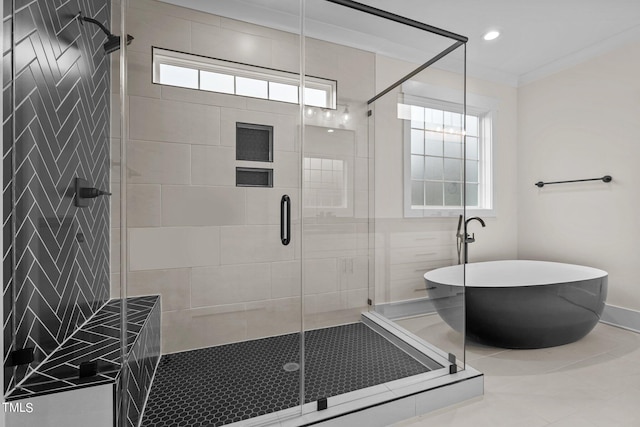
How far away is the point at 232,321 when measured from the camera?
1.80 metres

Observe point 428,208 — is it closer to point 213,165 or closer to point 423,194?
Answer: point 423,194

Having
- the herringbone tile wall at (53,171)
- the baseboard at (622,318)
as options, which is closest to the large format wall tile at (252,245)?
the herringbone tile wall at (53,171)

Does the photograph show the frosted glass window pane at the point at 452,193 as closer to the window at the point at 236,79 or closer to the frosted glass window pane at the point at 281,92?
the window at the point at 236,79

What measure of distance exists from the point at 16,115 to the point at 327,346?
1570 millimetres

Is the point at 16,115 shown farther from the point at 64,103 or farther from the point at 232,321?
the point at 232,321

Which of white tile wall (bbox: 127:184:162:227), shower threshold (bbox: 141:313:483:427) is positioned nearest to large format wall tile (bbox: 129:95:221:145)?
white tile wall (bbox: 127:184:162:227)

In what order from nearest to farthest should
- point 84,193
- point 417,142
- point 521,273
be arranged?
point 84,193 → point 417,142 → point 521,273

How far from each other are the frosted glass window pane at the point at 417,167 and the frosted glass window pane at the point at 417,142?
0.14 feet

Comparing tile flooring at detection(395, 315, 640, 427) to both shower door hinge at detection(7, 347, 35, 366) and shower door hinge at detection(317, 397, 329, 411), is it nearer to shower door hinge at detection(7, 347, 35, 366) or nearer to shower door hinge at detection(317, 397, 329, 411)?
shower door hinge at detection(317, 397, 329, 411)

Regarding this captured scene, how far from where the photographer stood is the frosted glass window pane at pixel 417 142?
203cm

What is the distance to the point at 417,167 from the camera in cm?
205

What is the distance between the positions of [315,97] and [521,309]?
1.98 meters

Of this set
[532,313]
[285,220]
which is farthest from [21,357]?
[532,313]

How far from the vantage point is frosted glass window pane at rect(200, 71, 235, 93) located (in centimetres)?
171
